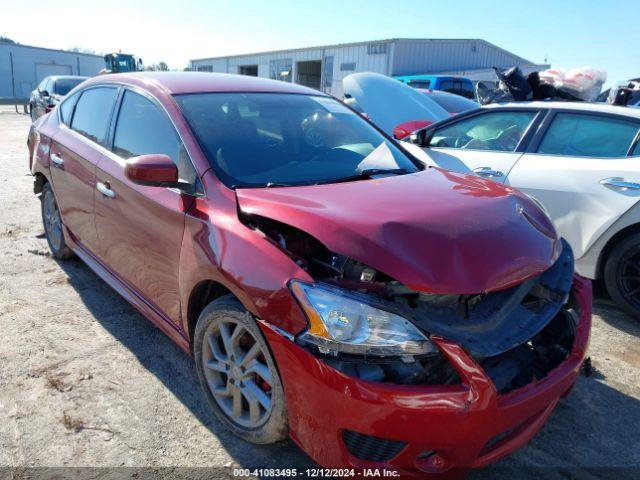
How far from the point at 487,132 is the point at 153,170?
10.7ft

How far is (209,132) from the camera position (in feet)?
8.79

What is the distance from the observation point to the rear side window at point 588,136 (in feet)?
12.3

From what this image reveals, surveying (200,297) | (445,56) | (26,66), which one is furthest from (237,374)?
(26,66)

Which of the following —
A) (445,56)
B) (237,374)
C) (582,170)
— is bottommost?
(237,374)

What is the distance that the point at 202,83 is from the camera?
315 cm

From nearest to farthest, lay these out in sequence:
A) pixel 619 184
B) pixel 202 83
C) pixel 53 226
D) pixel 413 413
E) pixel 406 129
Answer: pixel 413 413 → pixel 202 83 → pixel 619 184 → pixel 53 226 → pixel 406 129

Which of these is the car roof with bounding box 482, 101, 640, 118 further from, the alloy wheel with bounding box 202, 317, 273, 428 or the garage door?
the garage door

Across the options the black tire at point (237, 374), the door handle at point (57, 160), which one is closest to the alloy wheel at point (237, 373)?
the black tire at point (237, 374)

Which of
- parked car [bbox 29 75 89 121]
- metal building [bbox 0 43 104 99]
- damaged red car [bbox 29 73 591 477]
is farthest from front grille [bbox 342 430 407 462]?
metal building [bbox 0 43 104 99]

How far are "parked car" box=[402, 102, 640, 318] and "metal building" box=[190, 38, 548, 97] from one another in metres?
19.0

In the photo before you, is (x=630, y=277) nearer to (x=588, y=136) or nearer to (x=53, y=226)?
(x=588, y=136)

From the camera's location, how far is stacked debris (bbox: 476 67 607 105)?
484 centimetres

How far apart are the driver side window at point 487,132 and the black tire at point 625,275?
3.90ft

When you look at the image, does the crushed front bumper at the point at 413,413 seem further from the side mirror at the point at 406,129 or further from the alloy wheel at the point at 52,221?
the side mirror at the point at 406,129
